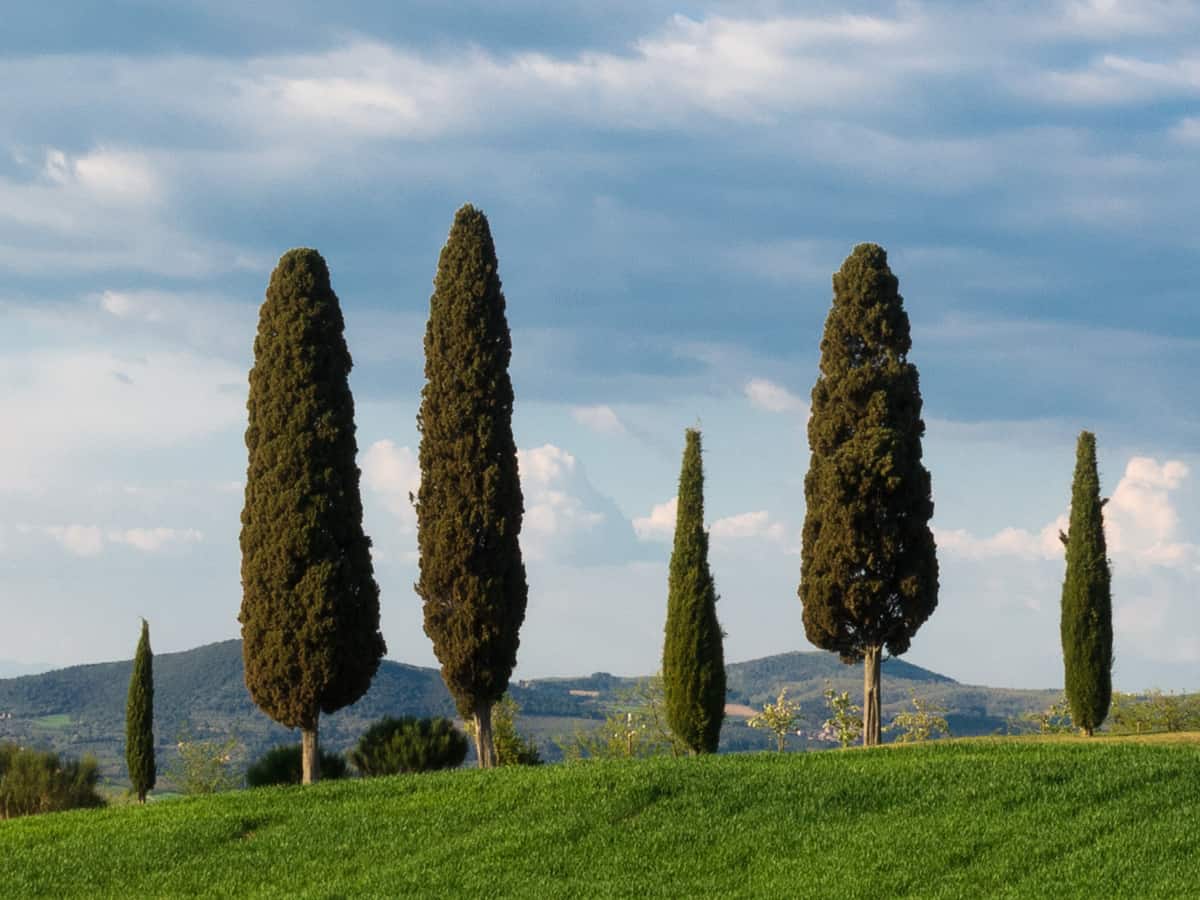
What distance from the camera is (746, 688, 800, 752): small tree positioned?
37.3 m

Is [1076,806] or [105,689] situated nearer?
[1076,806]

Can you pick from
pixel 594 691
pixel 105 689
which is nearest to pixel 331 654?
pixel 594 691

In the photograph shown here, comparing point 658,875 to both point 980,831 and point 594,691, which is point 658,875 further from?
point 594,691

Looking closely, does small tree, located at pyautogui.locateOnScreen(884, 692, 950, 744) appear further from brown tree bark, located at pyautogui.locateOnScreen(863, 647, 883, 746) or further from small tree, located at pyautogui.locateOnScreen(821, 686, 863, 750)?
brown tree bark, located at pyautogui.locateOnScreen(863, 647, 883, 746)

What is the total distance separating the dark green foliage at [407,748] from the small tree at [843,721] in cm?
1080

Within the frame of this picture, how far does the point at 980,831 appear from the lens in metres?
18.2

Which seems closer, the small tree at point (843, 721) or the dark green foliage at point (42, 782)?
the dark green foliage at point (42, 782)

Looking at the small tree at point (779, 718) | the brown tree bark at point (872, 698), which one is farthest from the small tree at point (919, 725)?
the brown tree bark at point (872, 698)

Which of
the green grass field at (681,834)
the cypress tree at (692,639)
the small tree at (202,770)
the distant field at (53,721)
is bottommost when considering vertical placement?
the distant field at (53,721)

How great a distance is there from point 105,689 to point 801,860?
13067 centimetres

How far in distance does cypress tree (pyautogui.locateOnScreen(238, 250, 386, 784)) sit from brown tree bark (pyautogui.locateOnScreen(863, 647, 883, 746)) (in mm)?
11411

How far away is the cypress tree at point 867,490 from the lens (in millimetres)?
32219

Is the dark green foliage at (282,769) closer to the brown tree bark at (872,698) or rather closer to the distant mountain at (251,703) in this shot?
the brown tree bark at (872,698)

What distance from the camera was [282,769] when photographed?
97.7 ft
